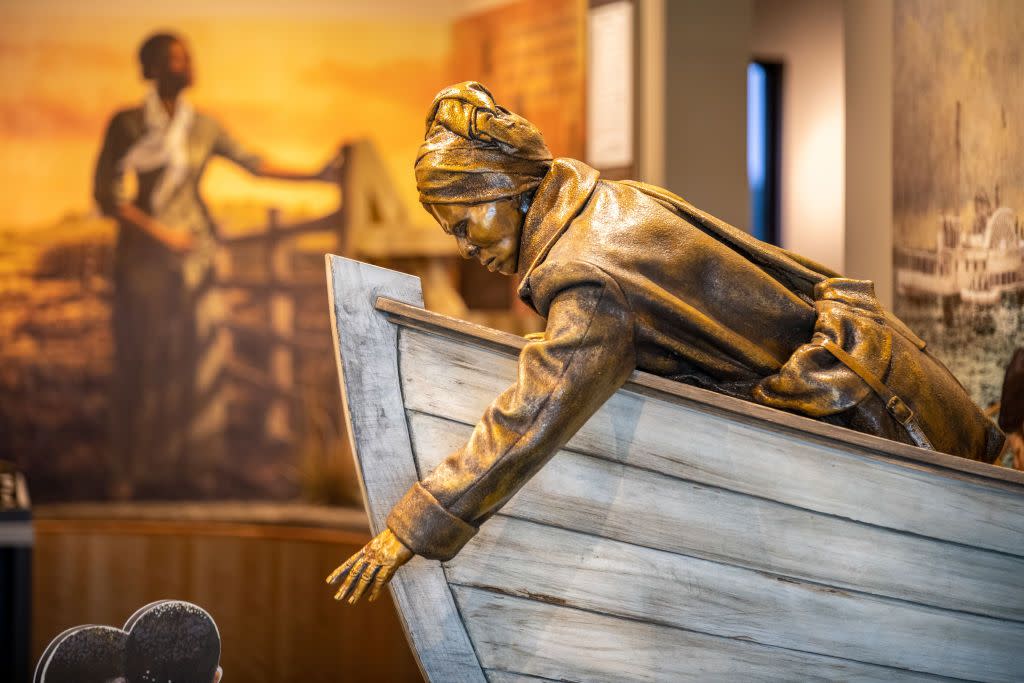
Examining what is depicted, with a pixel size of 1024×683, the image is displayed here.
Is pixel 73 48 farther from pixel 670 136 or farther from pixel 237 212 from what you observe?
pixel 670 136

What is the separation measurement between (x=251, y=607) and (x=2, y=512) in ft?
8.04

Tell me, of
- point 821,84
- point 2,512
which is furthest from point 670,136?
point 2,512

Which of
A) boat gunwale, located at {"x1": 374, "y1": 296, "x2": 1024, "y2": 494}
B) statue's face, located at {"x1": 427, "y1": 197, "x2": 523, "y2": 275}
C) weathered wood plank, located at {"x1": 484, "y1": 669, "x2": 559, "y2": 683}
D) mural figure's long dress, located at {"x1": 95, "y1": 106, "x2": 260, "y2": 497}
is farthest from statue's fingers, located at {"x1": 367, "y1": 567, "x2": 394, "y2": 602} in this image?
mural figure's long dress, located at {"x1": 95, "y1": 106, "x2": 260, "y2": 497}

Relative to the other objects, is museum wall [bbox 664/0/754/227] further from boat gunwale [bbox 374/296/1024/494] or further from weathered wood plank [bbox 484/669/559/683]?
weathered wood plank [bbox 484/669/559/683]

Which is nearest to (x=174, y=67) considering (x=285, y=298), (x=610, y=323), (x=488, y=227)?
(x=285, y=298)

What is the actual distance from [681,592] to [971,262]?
1.57 m

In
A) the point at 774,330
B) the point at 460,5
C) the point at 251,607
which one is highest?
the point at 460,5

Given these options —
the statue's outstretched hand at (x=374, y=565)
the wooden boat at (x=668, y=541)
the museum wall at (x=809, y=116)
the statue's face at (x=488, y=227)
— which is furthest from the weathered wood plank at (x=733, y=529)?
the museum wall at (x=809, y=116)

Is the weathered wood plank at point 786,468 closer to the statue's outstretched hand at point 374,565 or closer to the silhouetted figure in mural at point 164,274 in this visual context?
the statue's outstretched hand at point 374,565

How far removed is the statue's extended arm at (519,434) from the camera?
5.96ft

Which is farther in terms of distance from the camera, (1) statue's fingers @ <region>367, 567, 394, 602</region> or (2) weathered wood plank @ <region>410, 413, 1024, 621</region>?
(2) weathered wood plank @ <region>410, 413, 1024, 621</region>

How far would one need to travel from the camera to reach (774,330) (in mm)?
2094

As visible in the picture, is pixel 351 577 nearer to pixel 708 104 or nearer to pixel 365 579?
pixel 365 579

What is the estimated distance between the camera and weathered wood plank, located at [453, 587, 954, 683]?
2002mm
